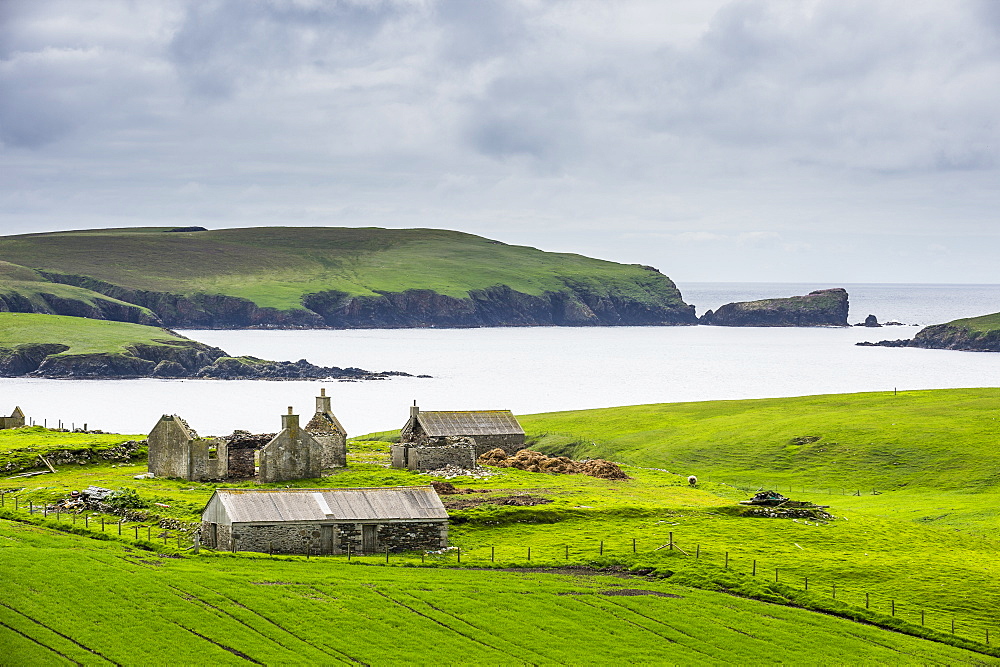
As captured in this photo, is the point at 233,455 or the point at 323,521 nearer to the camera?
the point at 323,521

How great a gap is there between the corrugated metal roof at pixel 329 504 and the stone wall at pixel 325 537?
1.33ft

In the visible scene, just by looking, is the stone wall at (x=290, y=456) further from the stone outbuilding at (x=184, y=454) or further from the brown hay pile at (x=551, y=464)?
the brown hay pile at (x=551, y=464)

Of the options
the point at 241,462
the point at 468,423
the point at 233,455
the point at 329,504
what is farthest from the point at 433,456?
the point at 329,504

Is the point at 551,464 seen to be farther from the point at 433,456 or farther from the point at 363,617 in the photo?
the point at 363,617

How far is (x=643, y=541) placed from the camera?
66750mm

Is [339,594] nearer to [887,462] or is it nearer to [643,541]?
[643,541]

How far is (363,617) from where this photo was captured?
162 feet

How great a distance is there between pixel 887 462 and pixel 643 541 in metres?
39.8

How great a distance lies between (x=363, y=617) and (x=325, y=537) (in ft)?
43.5

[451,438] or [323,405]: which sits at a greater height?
[323,405]

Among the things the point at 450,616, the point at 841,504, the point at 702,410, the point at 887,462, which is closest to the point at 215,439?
the point at 450,616

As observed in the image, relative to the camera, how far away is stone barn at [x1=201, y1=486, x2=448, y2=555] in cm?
6119

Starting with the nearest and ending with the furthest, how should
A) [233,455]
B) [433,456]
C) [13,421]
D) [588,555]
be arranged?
[588,555]
[233,455]
[433,456]
[13,421]

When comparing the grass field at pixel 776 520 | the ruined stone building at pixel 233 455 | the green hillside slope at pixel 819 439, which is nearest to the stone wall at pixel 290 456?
the ruined stone building at pixel 233 455
